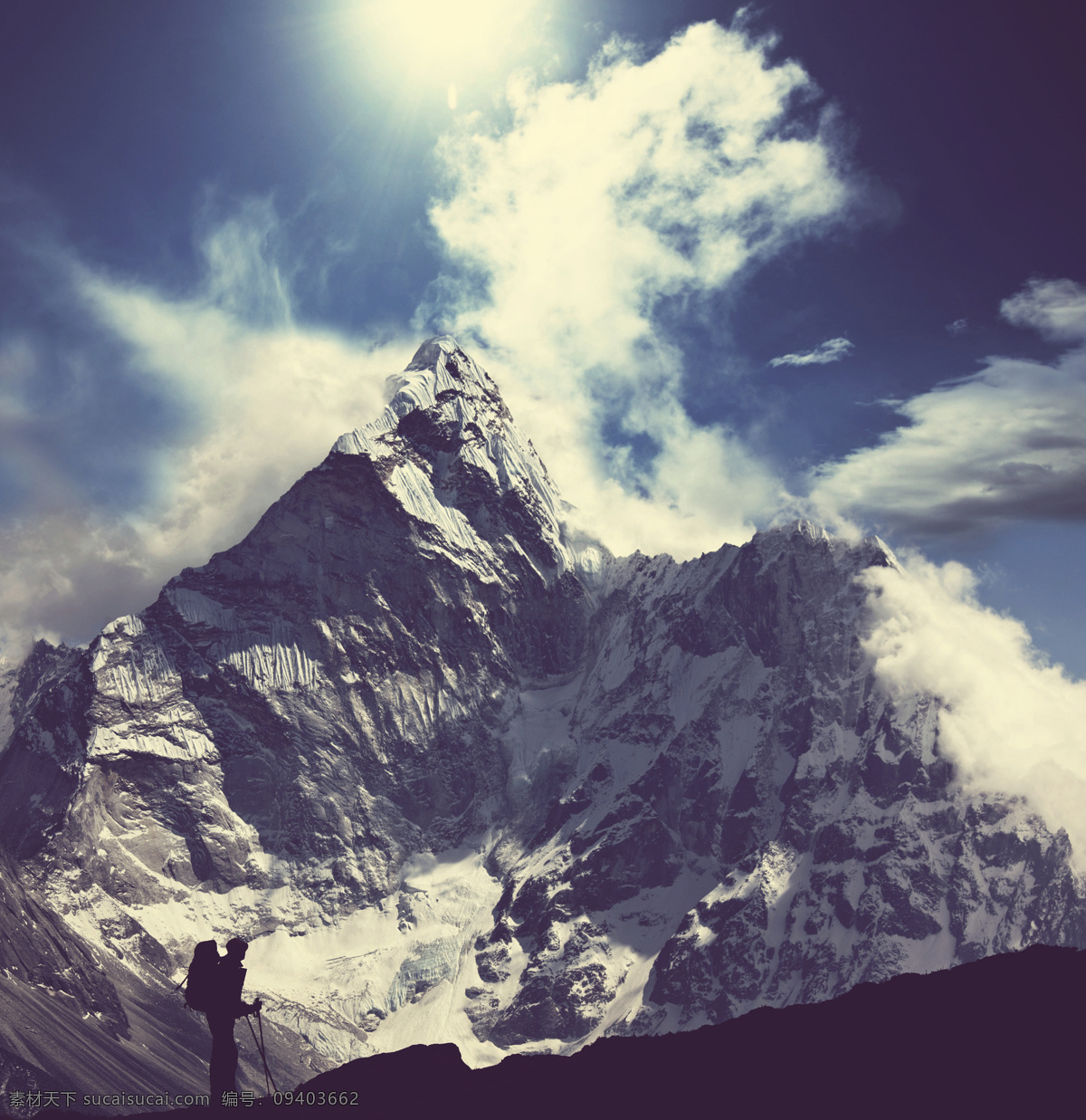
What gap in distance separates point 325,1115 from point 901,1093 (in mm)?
17783

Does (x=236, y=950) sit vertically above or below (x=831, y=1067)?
above

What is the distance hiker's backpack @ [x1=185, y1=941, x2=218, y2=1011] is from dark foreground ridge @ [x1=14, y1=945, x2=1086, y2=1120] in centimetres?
344

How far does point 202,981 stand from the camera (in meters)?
40.0

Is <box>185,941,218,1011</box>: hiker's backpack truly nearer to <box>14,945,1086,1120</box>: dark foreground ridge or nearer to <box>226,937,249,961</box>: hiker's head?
<box>226,937,249,961</box>: hiker's head

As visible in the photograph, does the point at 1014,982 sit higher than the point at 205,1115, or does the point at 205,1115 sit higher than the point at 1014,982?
the point at 1014,982

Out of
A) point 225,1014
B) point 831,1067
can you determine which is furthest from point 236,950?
point 831,1067

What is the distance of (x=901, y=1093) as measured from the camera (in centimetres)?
3584

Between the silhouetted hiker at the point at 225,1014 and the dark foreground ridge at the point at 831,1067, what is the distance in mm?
1441

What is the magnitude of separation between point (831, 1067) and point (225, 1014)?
19.7m

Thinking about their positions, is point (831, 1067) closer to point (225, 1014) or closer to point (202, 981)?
point (225, 1014)

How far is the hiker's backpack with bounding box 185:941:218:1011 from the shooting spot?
39.8 m

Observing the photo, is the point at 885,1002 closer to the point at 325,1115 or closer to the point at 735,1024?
the point at 735,1024

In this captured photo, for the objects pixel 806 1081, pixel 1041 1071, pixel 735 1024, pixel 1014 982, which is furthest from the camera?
pixel 735 1024

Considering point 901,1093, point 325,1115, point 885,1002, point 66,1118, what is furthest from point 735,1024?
point 66,1118
